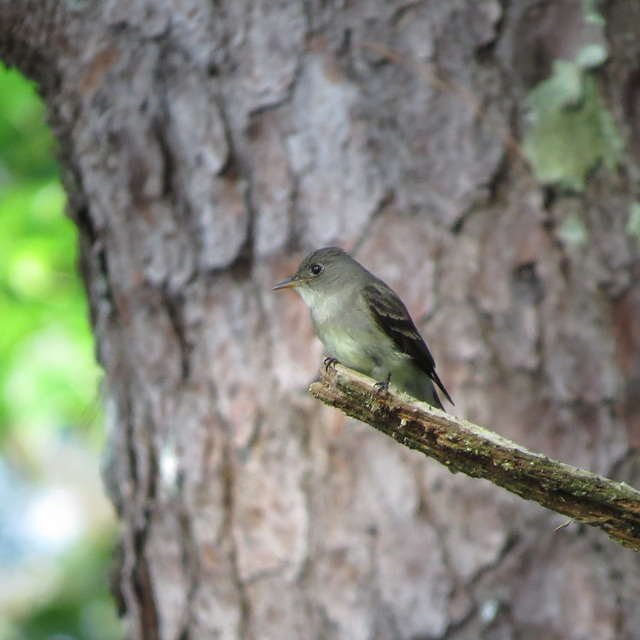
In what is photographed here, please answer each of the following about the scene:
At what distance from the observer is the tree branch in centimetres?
197

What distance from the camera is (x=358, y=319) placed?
383cm

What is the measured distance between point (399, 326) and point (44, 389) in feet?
10.7

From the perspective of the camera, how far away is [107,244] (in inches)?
162

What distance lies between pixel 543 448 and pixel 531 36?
1.95 meters

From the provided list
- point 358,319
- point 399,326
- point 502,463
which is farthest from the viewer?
point 358,319

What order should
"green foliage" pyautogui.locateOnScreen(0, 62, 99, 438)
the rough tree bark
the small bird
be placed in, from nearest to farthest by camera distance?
the rough tree bark → the small bird → "green foliage" pyautogui.locateOnScreen(0, 62, 99, 438)

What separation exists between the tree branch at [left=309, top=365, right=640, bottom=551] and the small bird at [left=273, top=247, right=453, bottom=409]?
56.9 inches

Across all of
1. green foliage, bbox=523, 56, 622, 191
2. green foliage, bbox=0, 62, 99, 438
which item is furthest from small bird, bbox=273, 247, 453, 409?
green foliage, bbox=0, 62, 99, 438

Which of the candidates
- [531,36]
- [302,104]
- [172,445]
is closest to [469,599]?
[172,445]

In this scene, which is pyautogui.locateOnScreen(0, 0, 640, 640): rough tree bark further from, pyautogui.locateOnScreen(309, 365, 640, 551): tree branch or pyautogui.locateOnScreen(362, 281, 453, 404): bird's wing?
pyautogui.locateOnScreen(309, 365, 640, 551): tree branch

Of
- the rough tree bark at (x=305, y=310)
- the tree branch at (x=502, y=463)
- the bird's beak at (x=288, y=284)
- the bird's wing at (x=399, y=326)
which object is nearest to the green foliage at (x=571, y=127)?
the rough tree bark at (x=305, y=310)

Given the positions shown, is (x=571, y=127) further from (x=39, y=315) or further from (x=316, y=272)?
(x=39, y=315)

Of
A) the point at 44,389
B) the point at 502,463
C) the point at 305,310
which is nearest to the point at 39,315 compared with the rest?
the point at 44,389

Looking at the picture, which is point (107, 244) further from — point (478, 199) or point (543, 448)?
point (543, 448)
